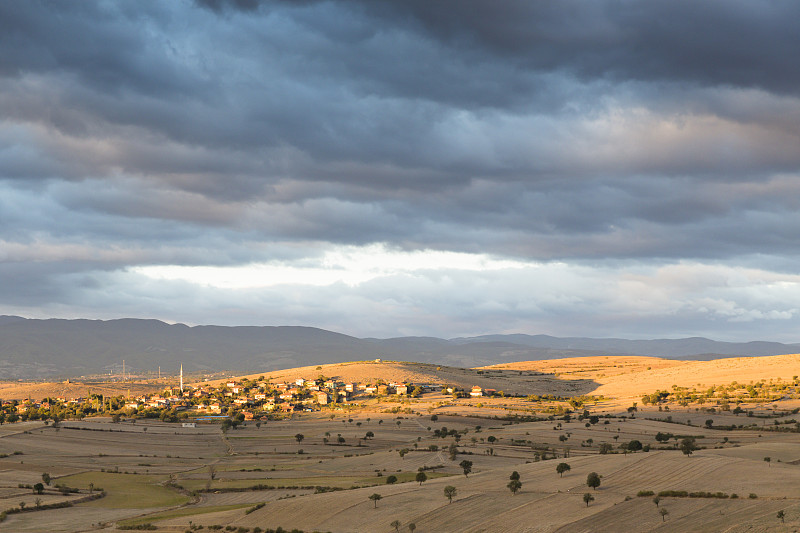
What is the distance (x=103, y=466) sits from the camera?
139 meters

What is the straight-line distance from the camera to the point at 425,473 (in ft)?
371

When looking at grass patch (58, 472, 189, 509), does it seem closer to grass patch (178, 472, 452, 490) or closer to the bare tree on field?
grass patch (178, 472, 452, 490)

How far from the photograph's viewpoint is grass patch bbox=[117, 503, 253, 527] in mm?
92750

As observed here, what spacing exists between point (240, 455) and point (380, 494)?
64.3 meters

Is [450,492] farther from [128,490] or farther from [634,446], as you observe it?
[128,490]

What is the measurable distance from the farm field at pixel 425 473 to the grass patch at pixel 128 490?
14.4 inches

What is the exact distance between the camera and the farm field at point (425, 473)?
7688 centimetres

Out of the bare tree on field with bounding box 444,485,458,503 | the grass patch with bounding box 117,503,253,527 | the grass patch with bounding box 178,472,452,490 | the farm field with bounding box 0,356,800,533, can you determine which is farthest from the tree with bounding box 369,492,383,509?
the grass patch with bounding box 117,503,253,527

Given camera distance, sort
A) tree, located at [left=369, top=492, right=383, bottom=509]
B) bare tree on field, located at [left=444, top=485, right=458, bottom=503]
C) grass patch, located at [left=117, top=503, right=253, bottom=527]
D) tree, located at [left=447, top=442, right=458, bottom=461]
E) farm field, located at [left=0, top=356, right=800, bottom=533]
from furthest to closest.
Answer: tree, located at [left=447, top=442, right=458, bottom=461] < grass patch, located at [left=117, top=503, right=253, bottom=527] < tree, located at [left=369, top=492, right=383, bottom=509] < bare tree on field, located at [left=444, top=485, right=458, bottom=503] < farm field, located at [left=0, top=356, right=800, bottom=533]

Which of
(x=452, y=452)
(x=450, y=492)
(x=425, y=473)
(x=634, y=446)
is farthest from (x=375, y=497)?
(x=634, y=446)

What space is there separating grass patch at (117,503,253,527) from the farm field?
39cm

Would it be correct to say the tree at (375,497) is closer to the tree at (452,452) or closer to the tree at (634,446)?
the tree at (452,452)

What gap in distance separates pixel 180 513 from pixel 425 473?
110 ft

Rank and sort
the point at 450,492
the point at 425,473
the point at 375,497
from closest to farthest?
the point at 450,492 < the point at 375,497 < the point at 425,473
